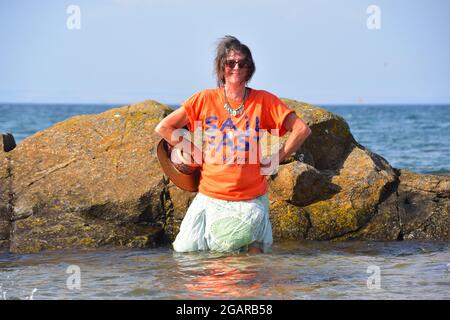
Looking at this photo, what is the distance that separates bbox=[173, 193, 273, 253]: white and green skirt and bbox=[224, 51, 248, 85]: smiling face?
106 cm

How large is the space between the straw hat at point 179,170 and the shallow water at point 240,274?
68 centimetres

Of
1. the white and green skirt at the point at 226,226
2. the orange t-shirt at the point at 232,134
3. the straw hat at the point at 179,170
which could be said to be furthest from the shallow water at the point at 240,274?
the orange t-shirt at the point at 232,134

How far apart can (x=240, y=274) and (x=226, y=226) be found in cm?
48

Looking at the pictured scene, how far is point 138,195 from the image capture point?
362 inches

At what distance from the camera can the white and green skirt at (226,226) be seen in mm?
7125

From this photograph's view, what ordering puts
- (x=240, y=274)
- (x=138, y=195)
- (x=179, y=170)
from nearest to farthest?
1. (x=240, y=274)
2. (x=179, y=170)
3. (x=138, y=195)

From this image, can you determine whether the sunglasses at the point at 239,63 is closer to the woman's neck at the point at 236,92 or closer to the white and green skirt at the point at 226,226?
the woman's neck at the point at 236,92

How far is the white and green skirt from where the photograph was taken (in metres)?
7.12

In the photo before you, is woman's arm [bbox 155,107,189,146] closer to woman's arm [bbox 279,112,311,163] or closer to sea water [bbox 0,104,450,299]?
woman's arm [bbox 279,112,311,163]

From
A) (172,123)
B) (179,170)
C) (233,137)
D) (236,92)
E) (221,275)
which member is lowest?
(221,275)

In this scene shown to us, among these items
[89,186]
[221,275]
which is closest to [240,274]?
[221,275]

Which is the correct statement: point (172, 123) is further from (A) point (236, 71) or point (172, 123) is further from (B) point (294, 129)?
(B) point (294, 129)

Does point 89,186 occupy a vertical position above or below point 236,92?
below
